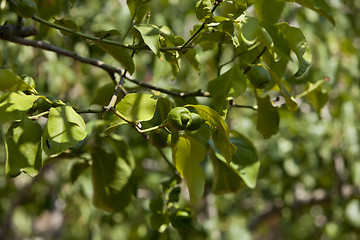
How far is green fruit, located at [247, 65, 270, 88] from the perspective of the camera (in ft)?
2.08

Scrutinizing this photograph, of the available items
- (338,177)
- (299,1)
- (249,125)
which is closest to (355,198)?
(338,177)

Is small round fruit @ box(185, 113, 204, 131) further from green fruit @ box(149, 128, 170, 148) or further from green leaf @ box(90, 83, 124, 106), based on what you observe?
green leaf @ box(90, 83, 124, 106)

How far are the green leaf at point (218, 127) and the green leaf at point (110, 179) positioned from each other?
0.34 m

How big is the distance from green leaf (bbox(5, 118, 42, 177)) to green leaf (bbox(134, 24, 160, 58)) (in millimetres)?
167

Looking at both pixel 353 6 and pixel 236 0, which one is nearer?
pixel 236 0

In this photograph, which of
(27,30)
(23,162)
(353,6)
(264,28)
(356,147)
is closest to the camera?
(23,162)

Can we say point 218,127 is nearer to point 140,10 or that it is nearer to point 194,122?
point 194,122

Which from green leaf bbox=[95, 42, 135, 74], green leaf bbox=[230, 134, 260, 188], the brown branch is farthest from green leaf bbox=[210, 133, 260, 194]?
green leaf bbox=[95, 42, 135, 74]

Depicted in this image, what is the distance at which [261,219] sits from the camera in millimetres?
2121

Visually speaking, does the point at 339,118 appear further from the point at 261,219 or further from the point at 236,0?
the point at 236,0

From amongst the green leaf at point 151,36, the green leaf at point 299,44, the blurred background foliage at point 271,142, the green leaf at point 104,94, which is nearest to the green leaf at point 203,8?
the green leaf at point 151,36

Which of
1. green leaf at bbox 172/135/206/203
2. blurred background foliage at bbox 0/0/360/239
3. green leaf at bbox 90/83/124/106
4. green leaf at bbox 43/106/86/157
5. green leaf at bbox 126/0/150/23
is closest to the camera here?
green leaf at bbox 43/106/86/157

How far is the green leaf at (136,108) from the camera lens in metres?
0.52

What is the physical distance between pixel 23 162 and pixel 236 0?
0.32m
